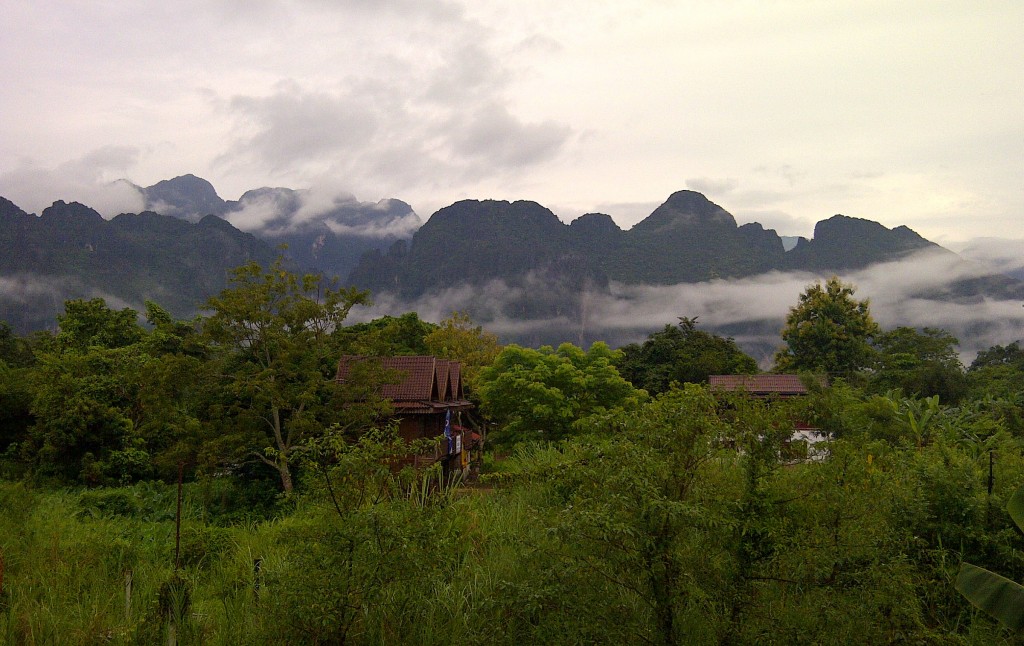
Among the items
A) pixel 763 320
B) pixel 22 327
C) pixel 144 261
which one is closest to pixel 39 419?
pixel 22 327

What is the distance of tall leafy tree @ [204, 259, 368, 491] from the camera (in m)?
16.0

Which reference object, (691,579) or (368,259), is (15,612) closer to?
(691,579)

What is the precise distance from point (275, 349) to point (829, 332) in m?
34.1

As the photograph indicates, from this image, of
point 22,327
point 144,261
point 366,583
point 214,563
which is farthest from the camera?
point 144,261

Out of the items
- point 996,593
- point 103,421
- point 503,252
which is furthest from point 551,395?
point 503,252

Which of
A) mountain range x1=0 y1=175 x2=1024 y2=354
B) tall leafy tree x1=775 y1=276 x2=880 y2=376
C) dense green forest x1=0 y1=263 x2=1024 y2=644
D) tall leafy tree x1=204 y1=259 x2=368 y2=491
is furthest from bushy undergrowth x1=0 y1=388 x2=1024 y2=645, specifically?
mountain range x1=0 y1=175 x2=1024 y2=354

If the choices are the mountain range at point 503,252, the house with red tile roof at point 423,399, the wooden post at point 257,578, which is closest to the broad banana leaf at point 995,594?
the wooden post at point 257,578

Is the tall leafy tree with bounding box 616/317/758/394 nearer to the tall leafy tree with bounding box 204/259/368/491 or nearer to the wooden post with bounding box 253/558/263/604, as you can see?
the tall leafy tree with bounding box 204/259/368/491

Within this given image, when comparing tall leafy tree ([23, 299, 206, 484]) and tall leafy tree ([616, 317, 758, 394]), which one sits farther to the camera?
tall leafy tree ([616, 317, 758, 394])

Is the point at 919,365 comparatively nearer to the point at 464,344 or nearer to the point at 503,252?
the point at 464,344

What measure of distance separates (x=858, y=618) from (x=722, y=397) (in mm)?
1422

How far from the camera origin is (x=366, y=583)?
389 cm

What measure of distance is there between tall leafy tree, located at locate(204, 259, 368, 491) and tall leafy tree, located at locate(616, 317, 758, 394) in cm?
2467

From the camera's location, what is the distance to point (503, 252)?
136 m
